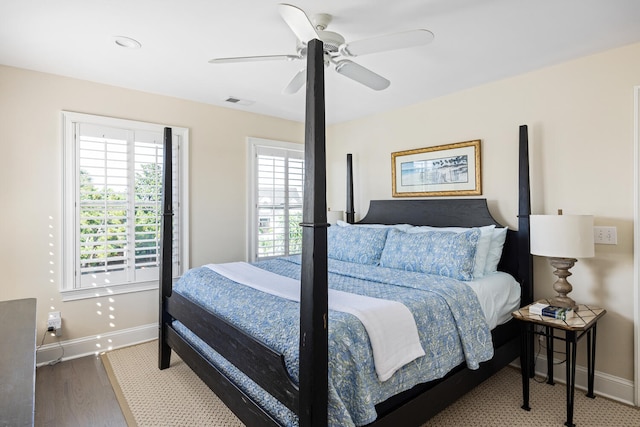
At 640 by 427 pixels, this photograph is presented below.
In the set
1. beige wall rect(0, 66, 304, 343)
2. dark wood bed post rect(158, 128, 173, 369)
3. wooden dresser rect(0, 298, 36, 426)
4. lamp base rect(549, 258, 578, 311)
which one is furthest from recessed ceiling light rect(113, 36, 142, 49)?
lamp base rect(549, 258, 578, 311)

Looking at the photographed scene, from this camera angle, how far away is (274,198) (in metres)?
4.44

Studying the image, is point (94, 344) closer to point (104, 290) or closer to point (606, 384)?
point (104, 290)

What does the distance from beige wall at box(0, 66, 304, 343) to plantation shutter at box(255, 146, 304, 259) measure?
2.00ft

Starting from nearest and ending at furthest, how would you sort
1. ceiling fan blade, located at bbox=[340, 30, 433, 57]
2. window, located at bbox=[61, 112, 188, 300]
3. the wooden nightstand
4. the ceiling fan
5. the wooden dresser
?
the wooden dresser → the ceiling fan → ceiling fan blade, located at bbox=[340, 30, 433, 57] → the wooden nightstand → window, located at bbox=[61, 112, 188, 300]

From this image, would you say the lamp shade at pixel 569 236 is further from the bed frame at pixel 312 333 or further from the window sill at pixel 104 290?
the window sill at pixel 104 290

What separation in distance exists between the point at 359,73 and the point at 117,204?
259 centimetres

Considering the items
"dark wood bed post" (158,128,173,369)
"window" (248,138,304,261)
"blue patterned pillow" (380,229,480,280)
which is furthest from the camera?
"window" (248,138,304,261)

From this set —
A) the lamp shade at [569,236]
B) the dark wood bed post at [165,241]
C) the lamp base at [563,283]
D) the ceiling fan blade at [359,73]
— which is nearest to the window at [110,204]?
the dark wood bed post at [165,241]

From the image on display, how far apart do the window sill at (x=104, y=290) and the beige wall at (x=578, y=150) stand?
3381mm

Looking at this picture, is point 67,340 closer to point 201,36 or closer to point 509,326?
point 201,36

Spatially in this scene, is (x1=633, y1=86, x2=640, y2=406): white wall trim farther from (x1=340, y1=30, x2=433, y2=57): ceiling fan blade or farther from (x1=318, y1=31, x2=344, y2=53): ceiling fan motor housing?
(x1=318, y1=31, x2=344, y2=53): ceiling fan motor housing

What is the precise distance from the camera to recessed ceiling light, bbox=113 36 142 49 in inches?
92.0

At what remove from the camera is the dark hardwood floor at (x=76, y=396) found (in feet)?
7.27

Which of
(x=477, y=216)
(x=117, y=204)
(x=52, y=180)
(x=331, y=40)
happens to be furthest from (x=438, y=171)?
(x=52, y=180)
